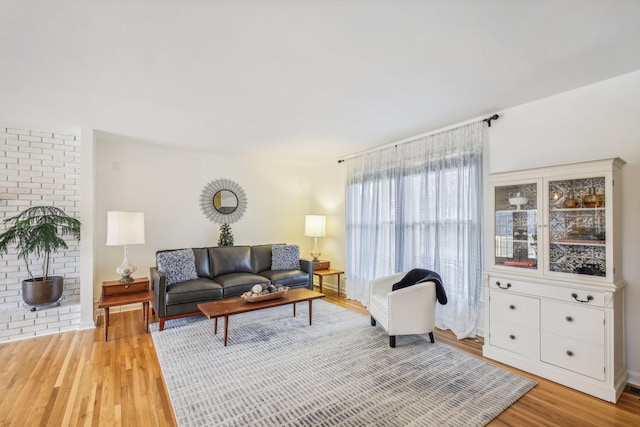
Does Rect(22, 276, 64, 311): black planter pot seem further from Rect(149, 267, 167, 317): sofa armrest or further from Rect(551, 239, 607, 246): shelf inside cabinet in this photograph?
Rect(551, 239, 607, 246): shelf inside cabinet

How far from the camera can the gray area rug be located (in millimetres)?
2061

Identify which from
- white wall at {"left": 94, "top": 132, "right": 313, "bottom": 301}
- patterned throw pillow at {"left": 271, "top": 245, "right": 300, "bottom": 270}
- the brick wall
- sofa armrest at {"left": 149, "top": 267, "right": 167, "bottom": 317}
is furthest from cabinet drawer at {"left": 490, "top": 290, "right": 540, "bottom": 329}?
the brick wall

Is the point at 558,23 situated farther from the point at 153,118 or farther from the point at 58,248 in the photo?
the point at 58,248

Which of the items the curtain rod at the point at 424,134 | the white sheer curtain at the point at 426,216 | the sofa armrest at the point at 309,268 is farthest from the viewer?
the sofa armrest at the point at 309,268

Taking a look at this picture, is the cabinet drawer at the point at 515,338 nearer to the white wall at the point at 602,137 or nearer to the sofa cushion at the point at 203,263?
the white wall at the point at 602,137

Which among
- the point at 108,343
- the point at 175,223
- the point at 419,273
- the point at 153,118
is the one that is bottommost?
the point at 108,343

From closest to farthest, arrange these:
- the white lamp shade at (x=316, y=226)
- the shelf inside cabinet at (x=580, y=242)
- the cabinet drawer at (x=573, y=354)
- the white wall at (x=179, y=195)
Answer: the cabinet drawer at (x=573, y=354)
the shelf inside cabinet at (x=580, y=242)
the white wall at (x=179, y=195)
the white lamp shade at (x=316, y=226)

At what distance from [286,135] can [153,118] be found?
5.25ft

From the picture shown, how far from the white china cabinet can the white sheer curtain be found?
49 cm

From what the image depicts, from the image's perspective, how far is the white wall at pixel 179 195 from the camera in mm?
4402

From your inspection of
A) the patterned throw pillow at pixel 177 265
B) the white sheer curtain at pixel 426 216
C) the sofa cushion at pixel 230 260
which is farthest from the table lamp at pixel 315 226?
the patterned throw pillow at pixel 177 265

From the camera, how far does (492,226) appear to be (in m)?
2.99

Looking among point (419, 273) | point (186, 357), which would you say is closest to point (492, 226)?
point (419, 273)

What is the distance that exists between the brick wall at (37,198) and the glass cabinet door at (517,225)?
4.95 meters
